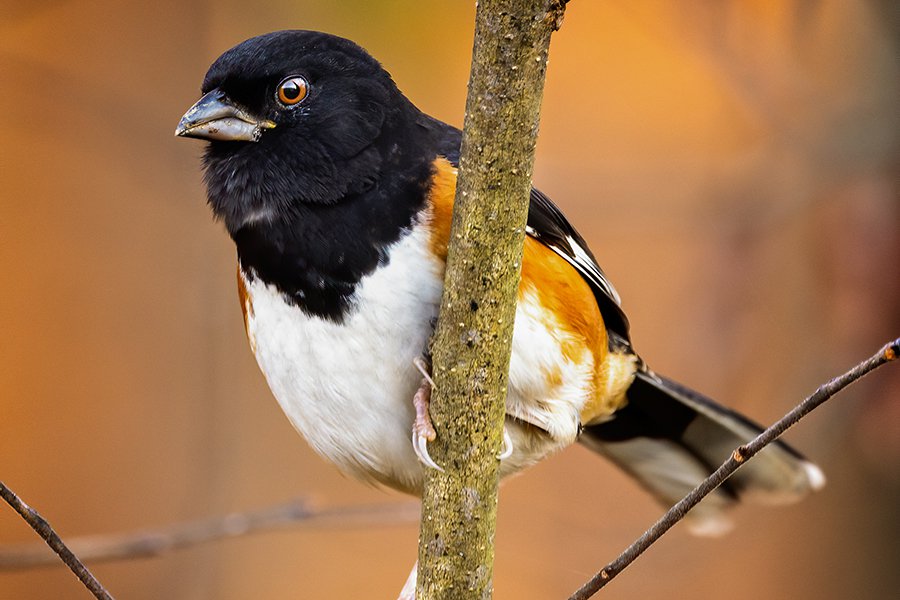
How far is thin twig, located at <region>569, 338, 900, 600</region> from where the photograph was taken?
1288 millimetres

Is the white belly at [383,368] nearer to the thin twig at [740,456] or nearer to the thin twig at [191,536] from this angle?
the thin twig at [191,536]

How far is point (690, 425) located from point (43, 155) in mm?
2680

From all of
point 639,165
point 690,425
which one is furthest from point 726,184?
point 690,425

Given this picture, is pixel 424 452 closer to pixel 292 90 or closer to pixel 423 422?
Answer: pixel 423 422

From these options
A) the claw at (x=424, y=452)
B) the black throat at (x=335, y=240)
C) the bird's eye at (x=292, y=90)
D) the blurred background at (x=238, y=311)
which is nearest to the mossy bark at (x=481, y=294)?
the claw at (x=424, y=452)

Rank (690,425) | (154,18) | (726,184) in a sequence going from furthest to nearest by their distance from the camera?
(154,18) → (726,184) → (690,425)

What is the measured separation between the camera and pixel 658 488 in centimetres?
320

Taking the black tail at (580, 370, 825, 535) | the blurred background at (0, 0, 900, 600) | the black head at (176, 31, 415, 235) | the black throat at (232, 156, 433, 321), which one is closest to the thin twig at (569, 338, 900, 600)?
the black throat at (232, 156, 433, 321)

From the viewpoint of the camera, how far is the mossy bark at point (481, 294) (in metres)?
1.54

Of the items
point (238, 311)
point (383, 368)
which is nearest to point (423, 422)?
point (383, 368)

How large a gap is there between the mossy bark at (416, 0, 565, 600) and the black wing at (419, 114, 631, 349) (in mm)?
518

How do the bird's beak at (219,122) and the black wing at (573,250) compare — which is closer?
the bird's beak at (219,122)

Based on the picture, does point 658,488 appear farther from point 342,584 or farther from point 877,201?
point 342,584

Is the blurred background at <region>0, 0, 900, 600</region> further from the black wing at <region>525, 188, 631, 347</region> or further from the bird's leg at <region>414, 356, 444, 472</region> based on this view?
the bird's leg at <region>414, 356, 444, 472</region>
